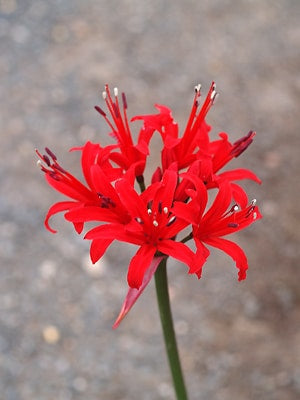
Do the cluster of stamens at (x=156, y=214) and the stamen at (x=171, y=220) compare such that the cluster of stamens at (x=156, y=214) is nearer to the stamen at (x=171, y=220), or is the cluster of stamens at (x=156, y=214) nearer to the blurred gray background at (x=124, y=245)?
the stamen at (x=171, y=220)

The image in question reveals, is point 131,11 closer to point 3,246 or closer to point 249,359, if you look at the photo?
point 3,246

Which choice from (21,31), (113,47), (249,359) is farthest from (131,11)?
(249,359)

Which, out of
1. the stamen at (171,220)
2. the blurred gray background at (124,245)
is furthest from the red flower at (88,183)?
the blurred gray background at (124,245)

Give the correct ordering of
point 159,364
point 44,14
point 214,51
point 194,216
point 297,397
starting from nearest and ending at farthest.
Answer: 1. point 194,216
2. point 297,397
3. point 159,364
4. point 214,51
5. point 44,14

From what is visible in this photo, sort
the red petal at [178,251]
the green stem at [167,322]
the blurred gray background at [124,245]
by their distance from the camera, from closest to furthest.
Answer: the red petal at [178,251], the green stem at [167,322], the blurred gray background at [124,245]

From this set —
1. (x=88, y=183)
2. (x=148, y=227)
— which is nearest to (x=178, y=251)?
(x=148, y=227)

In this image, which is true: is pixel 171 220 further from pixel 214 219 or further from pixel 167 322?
pixel 167 322
